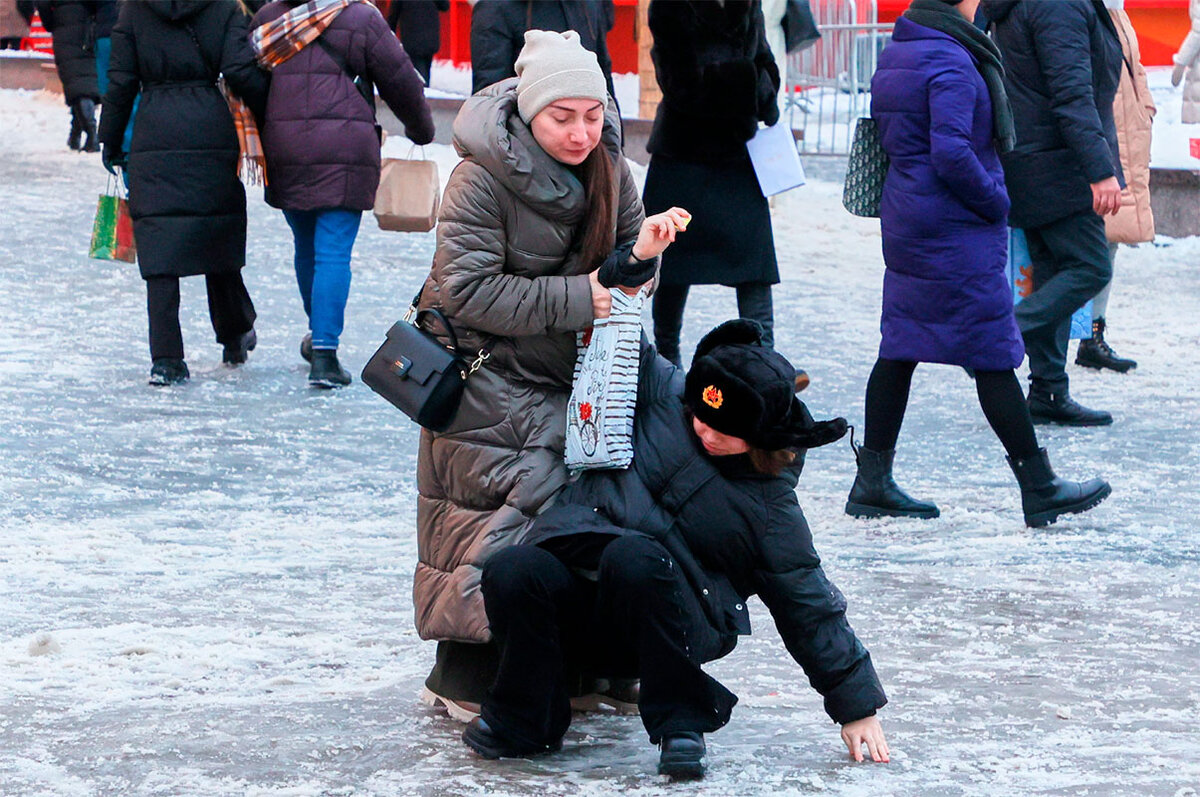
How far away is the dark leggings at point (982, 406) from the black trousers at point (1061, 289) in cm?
131

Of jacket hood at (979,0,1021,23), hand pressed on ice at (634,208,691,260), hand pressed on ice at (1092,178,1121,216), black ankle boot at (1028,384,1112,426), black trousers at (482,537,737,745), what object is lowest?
black ankle boot at (1028,384,1112,426)

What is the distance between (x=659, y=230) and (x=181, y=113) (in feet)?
13.8

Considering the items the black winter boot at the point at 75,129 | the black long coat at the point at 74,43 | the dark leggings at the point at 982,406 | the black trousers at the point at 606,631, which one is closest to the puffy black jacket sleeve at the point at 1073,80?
the dark leggings at the point at 982,406

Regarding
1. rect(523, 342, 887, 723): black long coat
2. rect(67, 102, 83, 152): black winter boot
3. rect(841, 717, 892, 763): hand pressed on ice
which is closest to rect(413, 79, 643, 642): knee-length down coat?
rect(523, 342, 887, 723): black long coat

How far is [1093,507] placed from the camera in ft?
18.3

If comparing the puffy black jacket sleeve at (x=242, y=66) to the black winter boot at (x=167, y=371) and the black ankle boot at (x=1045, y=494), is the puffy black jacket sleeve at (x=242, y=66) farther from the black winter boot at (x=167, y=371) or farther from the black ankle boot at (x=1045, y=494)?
the black ankle boot at (x=1045, y=494)

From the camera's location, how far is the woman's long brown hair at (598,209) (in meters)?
3.72

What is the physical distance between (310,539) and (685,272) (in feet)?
7.04

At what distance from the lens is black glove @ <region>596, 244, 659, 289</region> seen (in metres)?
3.58

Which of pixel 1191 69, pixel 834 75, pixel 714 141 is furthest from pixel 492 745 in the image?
pixel 834 75

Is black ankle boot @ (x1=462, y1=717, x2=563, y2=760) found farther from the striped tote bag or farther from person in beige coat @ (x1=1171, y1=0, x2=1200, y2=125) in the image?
person in beige coat @ (x1=1171, y1=0, x2=1200, y2=125)

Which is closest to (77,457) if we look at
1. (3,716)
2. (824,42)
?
(3,716)

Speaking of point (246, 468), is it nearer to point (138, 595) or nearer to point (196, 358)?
point (138, 595)

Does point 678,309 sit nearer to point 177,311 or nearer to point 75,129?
point 177,311
